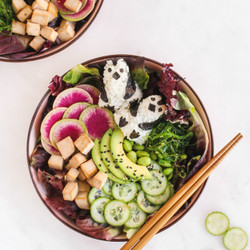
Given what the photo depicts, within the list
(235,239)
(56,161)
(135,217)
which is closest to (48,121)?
(56,161)

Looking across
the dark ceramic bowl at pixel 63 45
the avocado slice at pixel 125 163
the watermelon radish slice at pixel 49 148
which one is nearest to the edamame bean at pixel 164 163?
the avocado slice at pixel 125 163

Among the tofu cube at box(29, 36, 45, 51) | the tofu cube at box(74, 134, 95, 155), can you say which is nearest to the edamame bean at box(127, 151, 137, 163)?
the tofu cube at box(74, 134, 95, 155)

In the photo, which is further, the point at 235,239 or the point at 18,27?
the point at 235,239

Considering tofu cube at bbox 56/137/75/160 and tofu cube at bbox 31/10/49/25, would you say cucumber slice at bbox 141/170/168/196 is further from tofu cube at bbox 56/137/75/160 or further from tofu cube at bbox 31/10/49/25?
tofu cube at bbox 31/10/49/25

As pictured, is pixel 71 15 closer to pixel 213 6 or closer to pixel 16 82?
pixel 16 82

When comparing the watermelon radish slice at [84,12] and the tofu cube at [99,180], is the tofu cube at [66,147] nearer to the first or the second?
the tofu cube at [99,180]

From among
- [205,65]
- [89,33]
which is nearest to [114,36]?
[89,33]

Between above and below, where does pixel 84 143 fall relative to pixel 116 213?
above

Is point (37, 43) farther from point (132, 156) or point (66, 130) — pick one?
point (132, 156)
